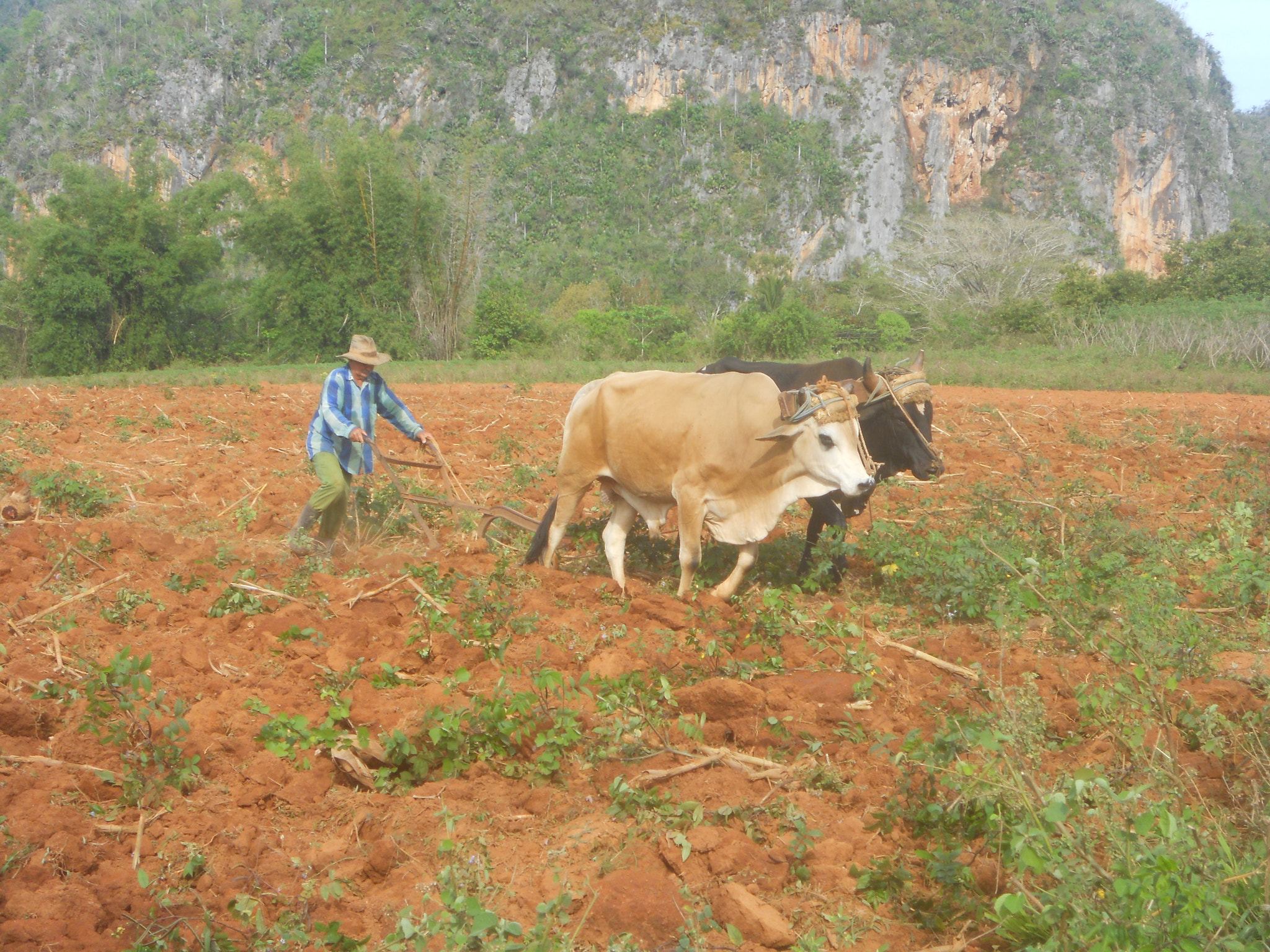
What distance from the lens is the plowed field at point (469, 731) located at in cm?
319

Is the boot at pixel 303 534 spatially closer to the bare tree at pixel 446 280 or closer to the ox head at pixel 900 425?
the ox head at pixel 900 425

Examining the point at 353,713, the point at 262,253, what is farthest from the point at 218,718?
the point at 262,253

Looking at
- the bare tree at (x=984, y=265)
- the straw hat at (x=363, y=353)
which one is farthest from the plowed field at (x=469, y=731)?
the bare tree at (x=984, y=265)

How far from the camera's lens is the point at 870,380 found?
6.60 m

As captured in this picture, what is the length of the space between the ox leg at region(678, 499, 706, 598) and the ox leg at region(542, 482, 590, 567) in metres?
0.88

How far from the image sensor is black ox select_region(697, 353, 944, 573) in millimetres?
6820

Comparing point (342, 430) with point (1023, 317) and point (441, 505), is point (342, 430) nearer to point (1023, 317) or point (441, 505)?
point (441, 505)

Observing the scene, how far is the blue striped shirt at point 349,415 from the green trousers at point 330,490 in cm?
8

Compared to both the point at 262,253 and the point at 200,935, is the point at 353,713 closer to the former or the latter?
the point at 200,935

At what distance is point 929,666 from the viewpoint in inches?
202

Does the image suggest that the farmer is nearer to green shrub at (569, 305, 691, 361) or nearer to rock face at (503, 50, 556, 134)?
green shrub at (569, 305, 691, 361)

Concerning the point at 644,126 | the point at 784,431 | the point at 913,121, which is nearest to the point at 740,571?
the point at 784,431

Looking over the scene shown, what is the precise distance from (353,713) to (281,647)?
3.01ft

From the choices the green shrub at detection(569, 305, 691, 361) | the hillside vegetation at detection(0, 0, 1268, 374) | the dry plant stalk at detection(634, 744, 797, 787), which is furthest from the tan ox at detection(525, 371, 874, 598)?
A: the hillside vegetation at detection(0, 0, 1268, 374)
